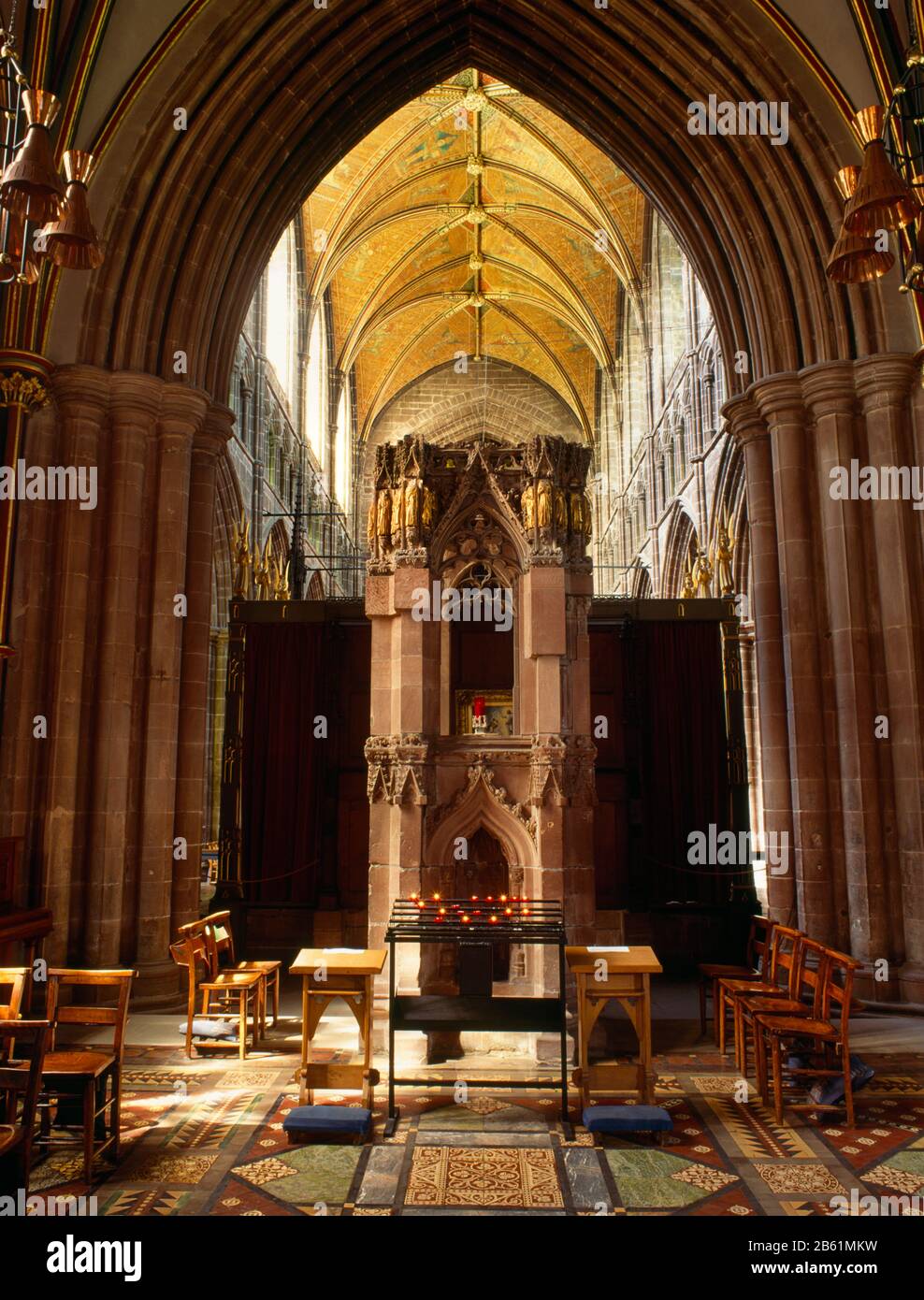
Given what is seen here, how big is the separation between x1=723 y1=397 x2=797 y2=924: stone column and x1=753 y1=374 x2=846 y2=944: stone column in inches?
4.7

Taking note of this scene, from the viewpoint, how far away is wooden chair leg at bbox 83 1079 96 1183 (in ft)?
16.2

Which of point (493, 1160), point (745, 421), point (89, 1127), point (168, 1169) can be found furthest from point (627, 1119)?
point (745, 421)

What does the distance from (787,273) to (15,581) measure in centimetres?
846

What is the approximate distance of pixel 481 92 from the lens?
2052 cm

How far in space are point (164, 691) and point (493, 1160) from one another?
19.6ft

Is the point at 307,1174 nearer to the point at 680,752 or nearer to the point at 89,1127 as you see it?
the point at 89,1127

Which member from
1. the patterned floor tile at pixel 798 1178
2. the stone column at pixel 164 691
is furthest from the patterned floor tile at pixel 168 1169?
the stone column at pixel 164 691

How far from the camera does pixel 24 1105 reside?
4.43 metres

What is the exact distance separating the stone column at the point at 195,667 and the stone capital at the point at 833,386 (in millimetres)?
6266

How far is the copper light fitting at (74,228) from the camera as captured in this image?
243 inches

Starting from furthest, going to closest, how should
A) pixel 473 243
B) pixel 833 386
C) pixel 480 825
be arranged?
1. pixel 473 243
2. pixel 833 386
3. pixel 480 825

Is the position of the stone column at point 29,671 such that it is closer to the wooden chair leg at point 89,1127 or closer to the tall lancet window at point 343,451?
the wooden chair leg at point 89,1127
